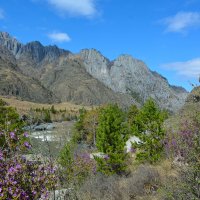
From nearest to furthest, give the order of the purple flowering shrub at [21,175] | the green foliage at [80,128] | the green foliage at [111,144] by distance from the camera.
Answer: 1. the purple flowering shrub at [21,175]
2. the green foliage at [111,144]
3. the green foliage at [80,128]

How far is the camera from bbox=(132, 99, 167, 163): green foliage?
746 inches

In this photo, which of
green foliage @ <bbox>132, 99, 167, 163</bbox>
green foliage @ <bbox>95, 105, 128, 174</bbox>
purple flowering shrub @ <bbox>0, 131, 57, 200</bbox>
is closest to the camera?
purple flowering shrub @ <bbox>0, 131, 57, 200</bbox>

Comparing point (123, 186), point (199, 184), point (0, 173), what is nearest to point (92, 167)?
point (123, 186)

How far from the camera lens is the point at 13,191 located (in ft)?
15.7

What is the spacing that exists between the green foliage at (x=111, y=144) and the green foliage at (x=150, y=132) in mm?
1486

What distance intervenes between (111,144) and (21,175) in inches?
529

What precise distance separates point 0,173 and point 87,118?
163ft

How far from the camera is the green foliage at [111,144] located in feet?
58.1

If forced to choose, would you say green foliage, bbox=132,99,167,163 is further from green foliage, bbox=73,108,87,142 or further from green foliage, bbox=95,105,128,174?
green foliage, bbox=73,108,87,142

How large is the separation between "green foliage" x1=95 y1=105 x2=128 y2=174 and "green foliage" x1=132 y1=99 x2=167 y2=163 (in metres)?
1.49

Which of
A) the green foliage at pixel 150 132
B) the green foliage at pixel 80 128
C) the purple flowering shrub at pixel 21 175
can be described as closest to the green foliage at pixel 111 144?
the green foliage at pixel 150 132

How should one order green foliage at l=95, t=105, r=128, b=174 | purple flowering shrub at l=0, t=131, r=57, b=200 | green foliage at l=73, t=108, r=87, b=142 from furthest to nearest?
1. green foliage at l=73, t=108, r=87, b=142
2. green foliage at l=95, t=105, r=128, b=174
3. purple flowering shrub at l=0, t=131, r=57, b=200

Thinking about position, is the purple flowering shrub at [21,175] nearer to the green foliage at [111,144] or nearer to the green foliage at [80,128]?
the green foliage at [111,144]

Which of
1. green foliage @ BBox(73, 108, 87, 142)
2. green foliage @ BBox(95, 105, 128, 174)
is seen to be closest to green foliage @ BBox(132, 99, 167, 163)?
green foliage @ BBox(95, 105, 128, 174)
